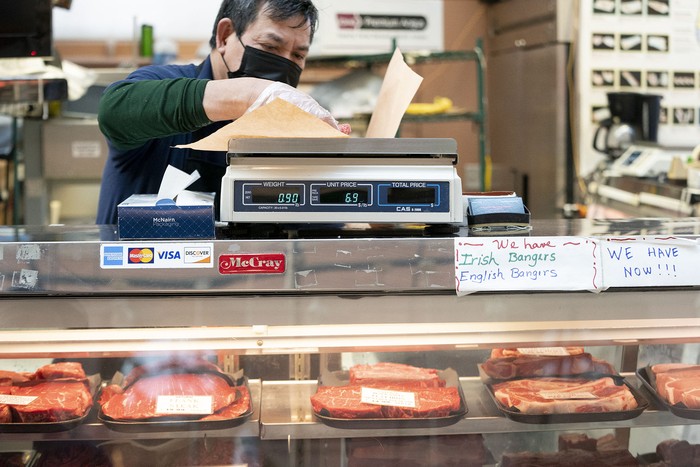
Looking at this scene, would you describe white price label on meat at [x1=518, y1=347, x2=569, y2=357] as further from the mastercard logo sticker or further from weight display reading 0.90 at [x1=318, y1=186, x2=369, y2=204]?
the mastercard logo sticker

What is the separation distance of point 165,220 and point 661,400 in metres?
1.02

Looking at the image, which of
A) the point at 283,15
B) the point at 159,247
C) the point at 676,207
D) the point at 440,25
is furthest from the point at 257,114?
the point at 440,25

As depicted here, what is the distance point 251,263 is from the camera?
1.26 m

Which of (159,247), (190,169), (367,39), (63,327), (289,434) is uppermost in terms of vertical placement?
(367,39)

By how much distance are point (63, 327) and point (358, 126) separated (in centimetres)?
397

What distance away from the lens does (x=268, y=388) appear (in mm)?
1549

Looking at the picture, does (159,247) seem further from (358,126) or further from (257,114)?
(358,126)

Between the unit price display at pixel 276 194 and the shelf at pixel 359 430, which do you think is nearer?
the unit price display at pixel 276 194

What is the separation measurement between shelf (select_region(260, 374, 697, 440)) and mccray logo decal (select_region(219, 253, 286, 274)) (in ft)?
1.18

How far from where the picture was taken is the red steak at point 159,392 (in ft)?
4.77

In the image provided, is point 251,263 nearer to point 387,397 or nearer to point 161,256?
point 161,256

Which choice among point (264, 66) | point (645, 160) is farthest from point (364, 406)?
point (645, 160)

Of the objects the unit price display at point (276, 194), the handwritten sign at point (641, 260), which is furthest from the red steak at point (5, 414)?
the handwritten sign at point (641, 260)

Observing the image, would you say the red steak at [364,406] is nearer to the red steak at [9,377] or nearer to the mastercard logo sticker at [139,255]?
the mastercard logo sticker at [139,255]
